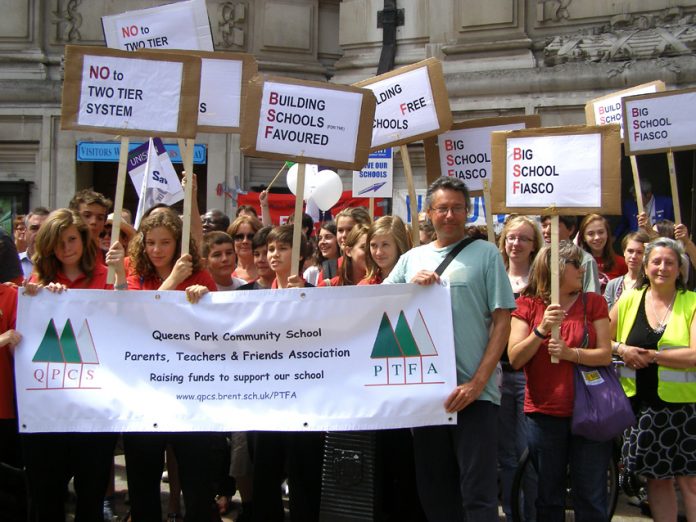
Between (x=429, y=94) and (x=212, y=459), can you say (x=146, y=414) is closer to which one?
(x=212, y=459)

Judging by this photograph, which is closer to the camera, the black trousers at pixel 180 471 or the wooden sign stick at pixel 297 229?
the black trousers at pixel 180 471

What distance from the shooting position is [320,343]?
4676 mm

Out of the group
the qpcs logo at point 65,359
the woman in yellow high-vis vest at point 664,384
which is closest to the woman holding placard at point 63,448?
the qpcs logo at point 65,359

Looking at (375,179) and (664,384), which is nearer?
(664,384)

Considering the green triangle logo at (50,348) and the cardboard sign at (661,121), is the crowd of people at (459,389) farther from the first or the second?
the cardboard sign at (661,121)

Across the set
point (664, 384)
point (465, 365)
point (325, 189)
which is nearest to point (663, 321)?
point (664, 384)

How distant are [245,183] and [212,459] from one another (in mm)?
9663

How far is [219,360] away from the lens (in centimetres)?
474

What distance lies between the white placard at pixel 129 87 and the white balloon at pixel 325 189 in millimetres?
4260

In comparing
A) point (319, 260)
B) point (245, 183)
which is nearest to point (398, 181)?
point (245, 183)

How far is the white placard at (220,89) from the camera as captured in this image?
557 cm

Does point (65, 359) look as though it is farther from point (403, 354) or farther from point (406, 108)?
point (406, 108)

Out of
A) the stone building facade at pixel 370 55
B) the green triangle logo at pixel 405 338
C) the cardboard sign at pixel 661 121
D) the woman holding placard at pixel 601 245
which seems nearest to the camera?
the green triangle logo at pixel 405 338

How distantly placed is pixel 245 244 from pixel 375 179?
2.27 meters
